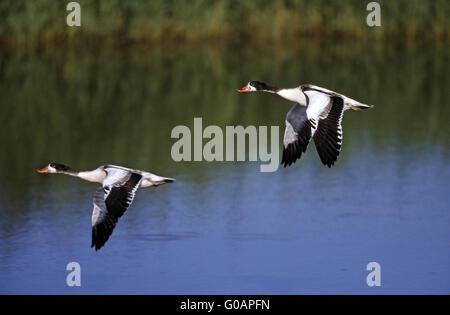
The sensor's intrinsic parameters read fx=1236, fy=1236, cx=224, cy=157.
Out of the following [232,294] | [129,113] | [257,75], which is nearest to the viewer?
[232,294]

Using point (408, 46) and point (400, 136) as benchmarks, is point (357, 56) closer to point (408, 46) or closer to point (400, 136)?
point (408, 46)

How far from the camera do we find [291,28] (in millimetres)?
38594

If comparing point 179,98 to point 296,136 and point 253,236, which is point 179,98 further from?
point 296,136

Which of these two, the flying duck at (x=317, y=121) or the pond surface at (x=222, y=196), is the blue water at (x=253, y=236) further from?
the flying duck at (x=317, y=121)

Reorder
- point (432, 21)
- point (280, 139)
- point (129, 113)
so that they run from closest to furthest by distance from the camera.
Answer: point (280, 139) → point (129, 113) → point (432, 21)

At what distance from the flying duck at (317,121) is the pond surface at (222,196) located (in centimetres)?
407

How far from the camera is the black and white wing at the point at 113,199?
40.8ft

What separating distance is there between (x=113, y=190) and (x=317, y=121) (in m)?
2.26

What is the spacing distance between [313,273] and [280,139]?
8.19 m

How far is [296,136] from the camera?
1369cm

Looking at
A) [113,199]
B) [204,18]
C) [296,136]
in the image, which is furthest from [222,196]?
[204,18]

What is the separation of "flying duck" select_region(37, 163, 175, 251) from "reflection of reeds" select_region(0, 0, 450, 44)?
20383 millimetres

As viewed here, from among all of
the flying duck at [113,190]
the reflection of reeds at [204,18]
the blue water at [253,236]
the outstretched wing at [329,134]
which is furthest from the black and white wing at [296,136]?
the reflection of reeds at [204,18]

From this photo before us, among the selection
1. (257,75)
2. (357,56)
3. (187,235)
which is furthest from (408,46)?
(187,235)
